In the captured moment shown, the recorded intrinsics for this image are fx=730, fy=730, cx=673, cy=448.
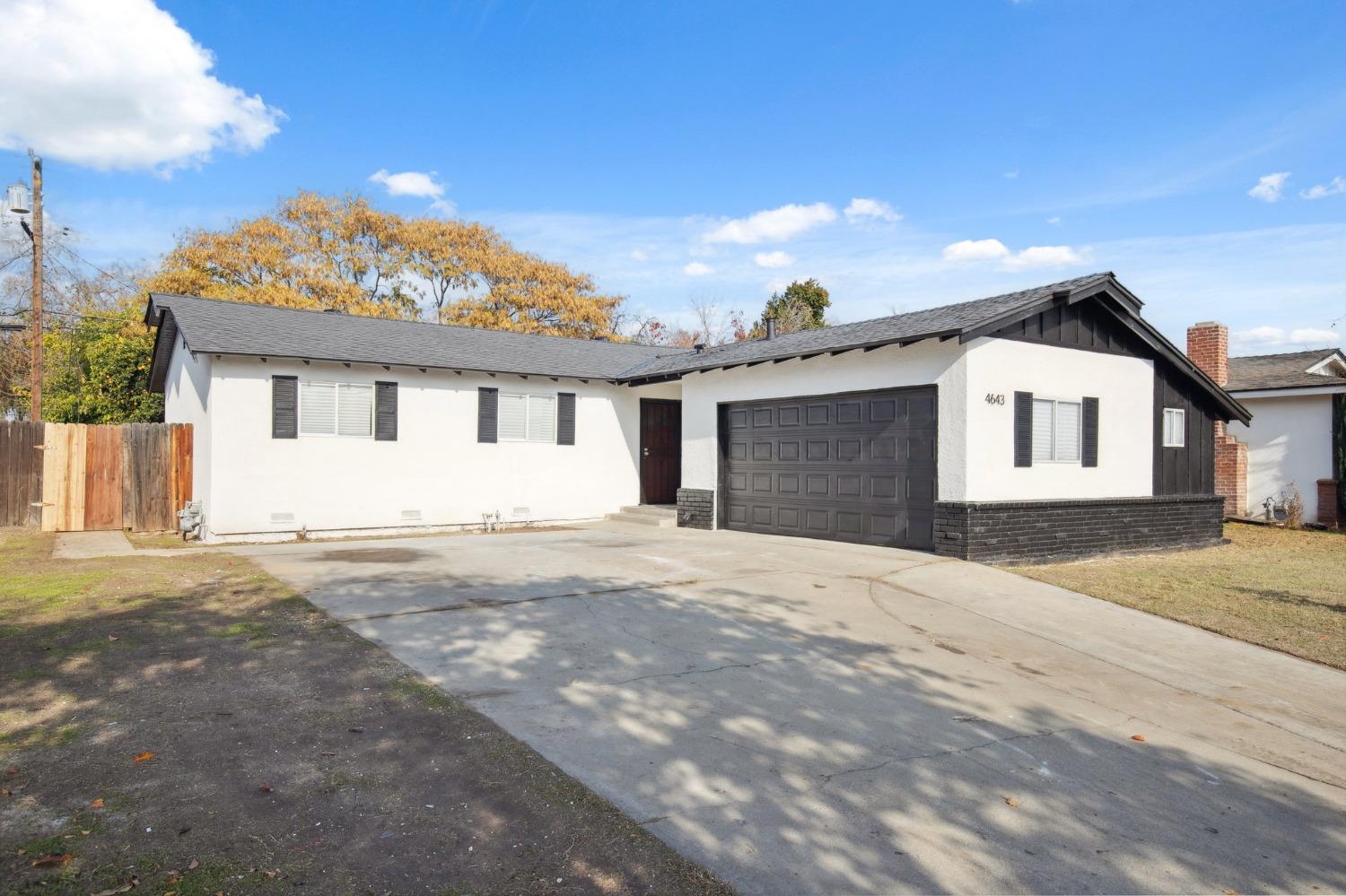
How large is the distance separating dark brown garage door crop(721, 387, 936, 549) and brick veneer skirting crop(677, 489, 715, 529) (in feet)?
1.09

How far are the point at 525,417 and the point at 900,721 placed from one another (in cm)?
1190

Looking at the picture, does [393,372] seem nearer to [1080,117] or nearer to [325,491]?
[325,491]

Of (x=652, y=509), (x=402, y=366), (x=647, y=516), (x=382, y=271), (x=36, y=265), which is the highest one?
(x=382, y=271)

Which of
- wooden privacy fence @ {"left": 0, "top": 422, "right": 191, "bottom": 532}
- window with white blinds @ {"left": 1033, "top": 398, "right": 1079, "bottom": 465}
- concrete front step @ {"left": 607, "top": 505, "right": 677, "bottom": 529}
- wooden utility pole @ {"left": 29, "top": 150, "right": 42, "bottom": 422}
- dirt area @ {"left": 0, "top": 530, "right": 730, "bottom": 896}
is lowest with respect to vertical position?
dirt area @ {"left": 0, "top": 530, "right": 730, "bottom": 896}

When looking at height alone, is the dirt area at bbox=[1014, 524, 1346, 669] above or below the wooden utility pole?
below

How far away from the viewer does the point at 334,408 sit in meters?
13.1

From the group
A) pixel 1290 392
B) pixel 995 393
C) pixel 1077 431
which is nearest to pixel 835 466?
pixel 995 393

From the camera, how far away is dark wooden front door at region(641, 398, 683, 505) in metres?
17.1

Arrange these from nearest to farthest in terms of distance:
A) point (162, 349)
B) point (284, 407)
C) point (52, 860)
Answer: point (52, 860), point (284, 407), point (162, 349)

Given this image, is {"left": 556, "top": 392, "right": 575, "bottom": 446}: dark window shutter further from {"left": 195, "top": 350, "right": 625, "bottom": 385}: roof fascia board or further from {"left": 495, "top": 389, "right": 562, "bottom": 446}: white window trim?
{"left": 195, "top": 350, "right": 625, "bottom": 385}: roof fascia board

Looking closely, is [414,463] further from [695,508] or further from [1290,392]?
[1290,392]

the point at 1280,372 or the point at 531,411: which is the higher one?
the point at 1280,372

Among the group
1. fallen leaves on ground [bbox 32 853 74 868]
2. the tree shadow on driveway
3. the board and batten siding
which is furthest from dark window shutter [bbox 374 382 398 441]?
the board and batten siding

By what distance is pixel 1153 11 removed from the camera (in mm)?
10938
